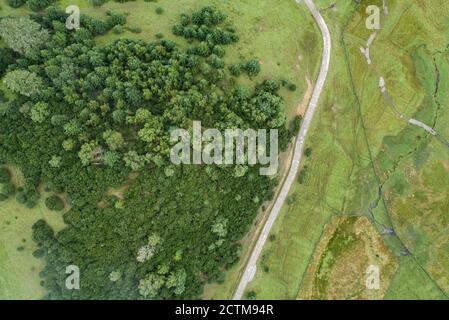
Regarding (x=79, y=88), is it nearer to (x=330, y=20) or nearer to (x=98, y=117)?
(x=98, y=117)

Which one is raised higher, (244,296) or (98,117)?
(98,117)

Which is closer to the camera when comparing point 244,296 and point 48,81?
point 48,81

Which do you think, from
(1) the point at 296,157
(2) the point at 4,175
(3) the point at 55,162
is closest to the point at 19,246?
(2) the point at 4,175

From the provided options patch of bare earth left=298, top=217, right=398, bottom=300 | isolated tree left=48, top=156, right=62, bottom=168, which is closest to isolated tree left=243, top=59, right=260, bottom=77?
patch of bare earth left=298, top=217, right=398, bottom=300

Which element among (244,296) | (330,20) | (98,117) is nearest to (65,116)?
(98,117)

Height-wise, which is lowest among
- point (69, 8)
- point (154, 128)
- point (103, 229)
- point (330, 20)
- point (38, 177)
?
point (103, 229)

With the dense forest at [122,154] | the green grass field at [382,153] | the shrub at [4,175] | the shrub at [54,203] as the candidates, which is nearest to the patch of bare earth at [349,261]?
the green grass field at [382,153]
